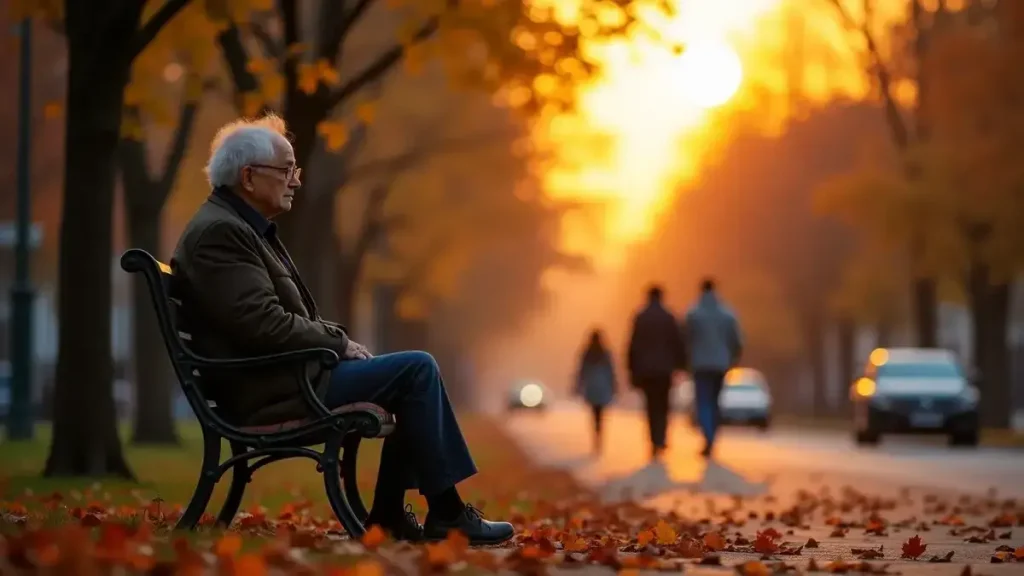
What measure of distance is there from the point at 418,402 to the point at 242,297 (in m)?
0.82

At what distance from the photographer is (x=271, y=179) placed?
784 cm

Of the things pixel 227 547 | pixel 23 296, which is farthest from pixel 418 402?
pixel 23 296

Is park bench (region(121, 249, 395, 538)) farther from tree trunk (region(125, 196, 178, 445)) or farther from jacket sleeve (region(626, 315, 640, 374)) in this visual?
tree trunk (region(125, 196, 178, 445))

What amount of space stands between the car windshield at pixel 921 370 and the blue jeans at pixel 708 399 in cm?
1084

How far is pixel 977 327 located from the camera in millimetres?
36688

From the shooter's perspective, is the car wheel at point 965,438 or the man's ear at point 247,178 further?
the car wheel at point 965,438

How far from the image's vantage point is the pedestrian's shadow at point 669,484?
16.4m

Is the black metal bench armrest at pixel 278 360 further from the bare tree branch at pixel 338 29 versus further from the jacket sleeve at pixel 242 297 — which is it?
the bare tree branch at pixel 338 29

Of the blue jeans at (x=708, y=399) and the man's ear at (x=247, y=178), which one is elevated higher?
the man's ear at (x=247, y=178)

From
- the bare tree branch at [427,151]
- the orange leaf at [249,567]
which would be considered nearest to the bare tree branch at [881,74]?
the bare tree branch at [427,151]

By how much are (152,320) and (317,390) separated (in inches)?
645

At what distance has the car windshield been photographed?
30.6 metres

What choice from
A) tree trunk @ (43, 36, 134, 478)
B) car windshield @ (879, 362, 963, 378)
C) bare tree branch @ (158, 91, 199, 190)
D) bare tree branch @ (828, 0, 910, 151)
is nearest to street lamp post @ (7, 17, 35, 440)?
bare tree branch @ (158, 91, 199, 190)

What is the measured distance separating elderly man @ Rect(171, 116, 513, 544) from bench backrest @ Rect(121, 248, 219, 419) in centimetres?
10
